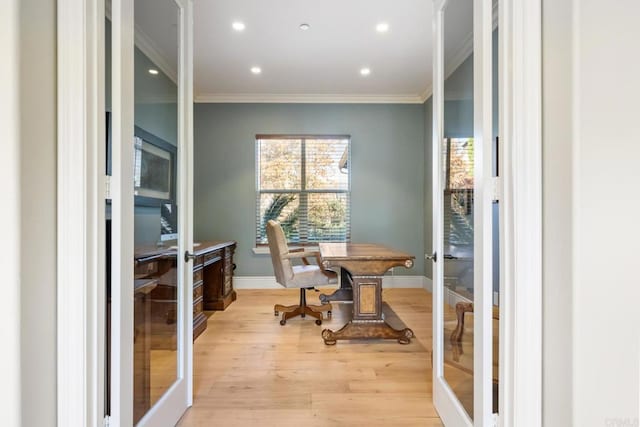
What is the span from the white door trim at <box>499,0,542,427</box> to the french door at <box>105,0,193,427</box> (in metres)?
1.30

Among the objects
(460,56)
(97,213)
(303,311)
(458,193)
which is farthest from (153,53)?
(303,311)

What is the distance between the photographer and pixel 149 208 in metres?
1.49

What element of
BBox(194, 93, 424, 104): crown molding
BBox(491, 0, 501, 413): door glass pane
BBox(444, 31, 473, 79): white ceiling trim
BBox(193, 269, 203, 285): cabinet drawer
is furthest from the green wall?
BBox(491, 0, 501, 413): door glass pane

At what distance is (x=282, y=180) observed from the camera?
484 cm

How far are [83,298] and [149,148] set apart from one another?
0.75 m

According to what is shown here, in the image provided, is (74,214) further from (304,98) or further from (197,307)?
(304,98)

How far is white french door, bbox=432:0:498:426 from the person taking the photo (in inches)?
46.5

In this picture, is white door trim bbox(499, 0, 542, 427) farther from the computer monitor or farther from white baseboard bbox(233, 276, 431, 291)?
white baseboard bbox(233, 276, 431, 291)

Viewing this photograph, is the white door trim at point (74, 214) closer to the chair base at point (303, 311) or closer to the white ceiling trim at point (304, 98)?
the chair base at point (303, 311)

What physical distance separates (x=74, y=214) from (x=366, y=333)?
2.34 meters

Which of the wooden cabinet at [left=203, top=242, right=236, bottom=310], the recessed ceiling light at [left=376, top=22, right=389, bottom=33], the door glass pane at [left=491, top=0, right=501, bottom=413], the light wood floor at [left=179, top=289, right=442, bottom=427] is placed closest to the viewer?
the door glass pane at [left=491, top=0, right=501, bottom=413]

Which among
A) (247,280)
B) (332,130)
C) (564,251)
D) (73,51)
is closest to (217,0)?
(73,51)

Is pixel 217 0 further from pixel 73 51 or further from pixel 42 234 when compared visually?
pixel 42 234

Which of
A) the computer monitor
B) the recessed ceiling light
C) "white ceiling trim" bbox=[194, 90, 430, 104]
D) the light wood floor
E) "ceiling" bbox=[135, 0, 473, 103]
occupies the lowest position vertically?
the light wood floor
